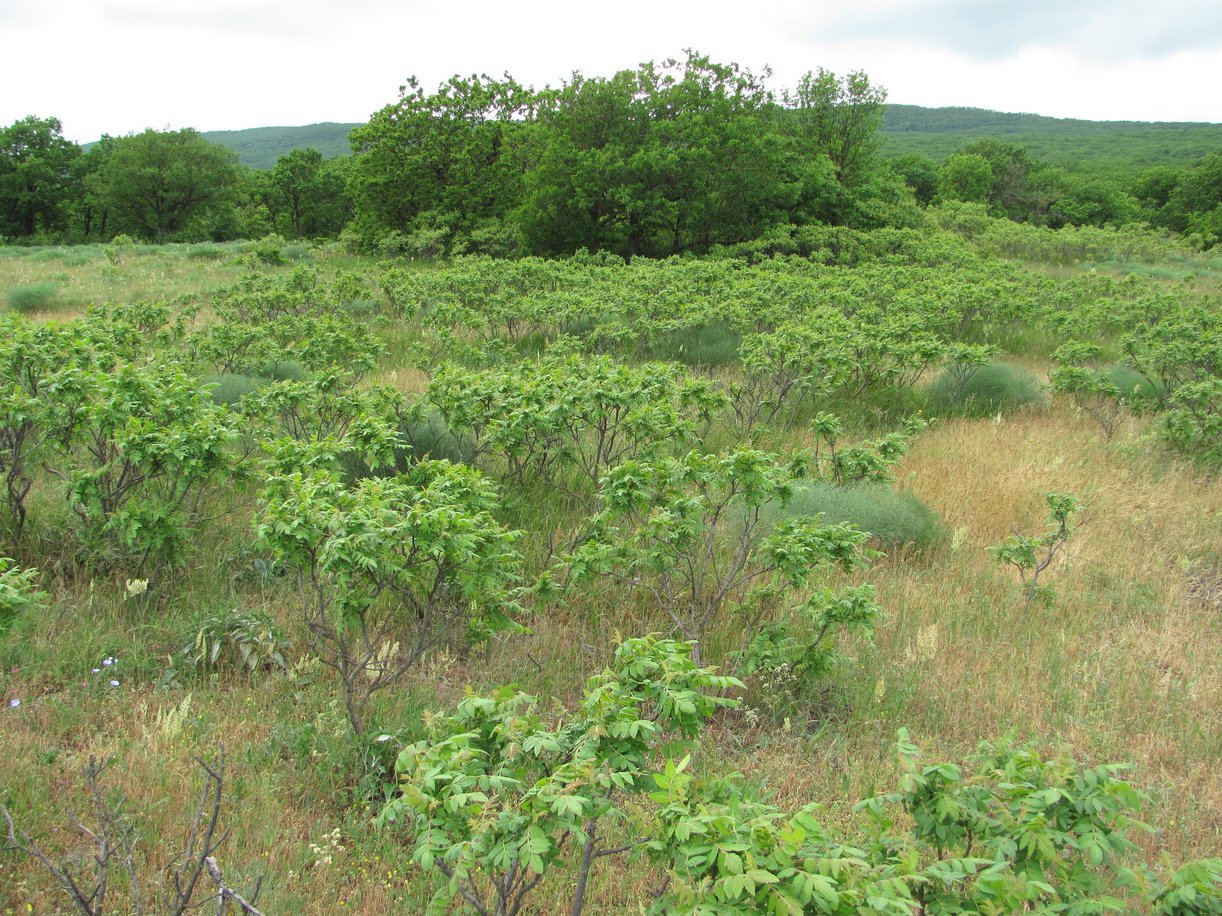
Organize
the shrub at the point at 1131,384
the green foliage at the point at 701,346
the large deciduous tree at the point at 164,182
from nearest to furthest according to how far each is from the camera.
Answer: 1. the shrub at the point at 1131,384
2. the green foliage at the point at 701,346
3. the large deciduous tree at the point at 164,182

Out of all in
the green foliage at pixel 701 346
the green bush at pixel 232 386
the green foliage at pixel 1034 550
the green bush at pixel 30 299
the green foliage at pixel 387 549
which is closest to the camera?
the green foliage at pixel 387 549

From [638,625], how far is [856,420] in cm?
517

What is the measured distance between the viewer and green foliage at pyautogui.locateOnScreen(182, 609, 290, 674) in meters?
3.84

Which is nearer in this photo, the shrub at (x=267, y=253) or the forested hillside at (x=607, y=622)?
the forested hillside at (x=607, y=622)

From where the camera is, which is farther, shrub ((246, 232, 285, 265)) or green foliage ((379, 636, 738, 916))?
shrub ((246, 232, 285, 265))

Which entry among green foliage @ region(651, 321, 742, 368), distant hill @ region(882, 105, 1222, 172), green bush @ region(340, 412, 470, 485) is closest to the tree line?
green foliage @ region(651, 321, 742, 368)

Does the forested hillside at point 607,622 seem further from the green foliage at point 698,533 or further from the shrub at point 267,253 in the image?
the shrub at point 267,253

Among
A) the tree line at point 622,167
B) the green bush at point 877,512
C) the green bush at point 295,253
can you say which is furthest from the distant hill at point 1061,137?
the green bush at point 877,512

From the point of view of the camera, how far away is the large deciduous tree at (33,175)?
161 ft

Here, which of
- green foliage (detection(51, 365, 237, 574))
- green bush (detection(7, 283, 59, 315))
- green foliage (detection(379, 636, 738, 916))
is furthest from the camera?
green bush (detection(7, 283, 59, 315))

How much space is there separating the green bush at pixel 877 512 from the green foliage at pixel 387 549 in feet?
8.68

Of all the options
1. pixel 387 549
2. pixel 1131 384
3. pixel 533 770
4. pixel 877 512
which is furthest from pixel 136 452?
pixel 1131 384

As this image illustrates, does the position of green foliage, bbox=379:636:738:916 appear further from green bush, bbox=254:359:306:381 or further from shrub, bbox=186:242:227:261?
shrub, bbox=186:242:227:261

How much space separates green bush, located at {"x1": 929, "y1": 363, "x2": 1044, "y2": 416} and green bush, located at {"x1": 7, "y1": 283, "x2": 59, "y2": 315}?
46.4ft
